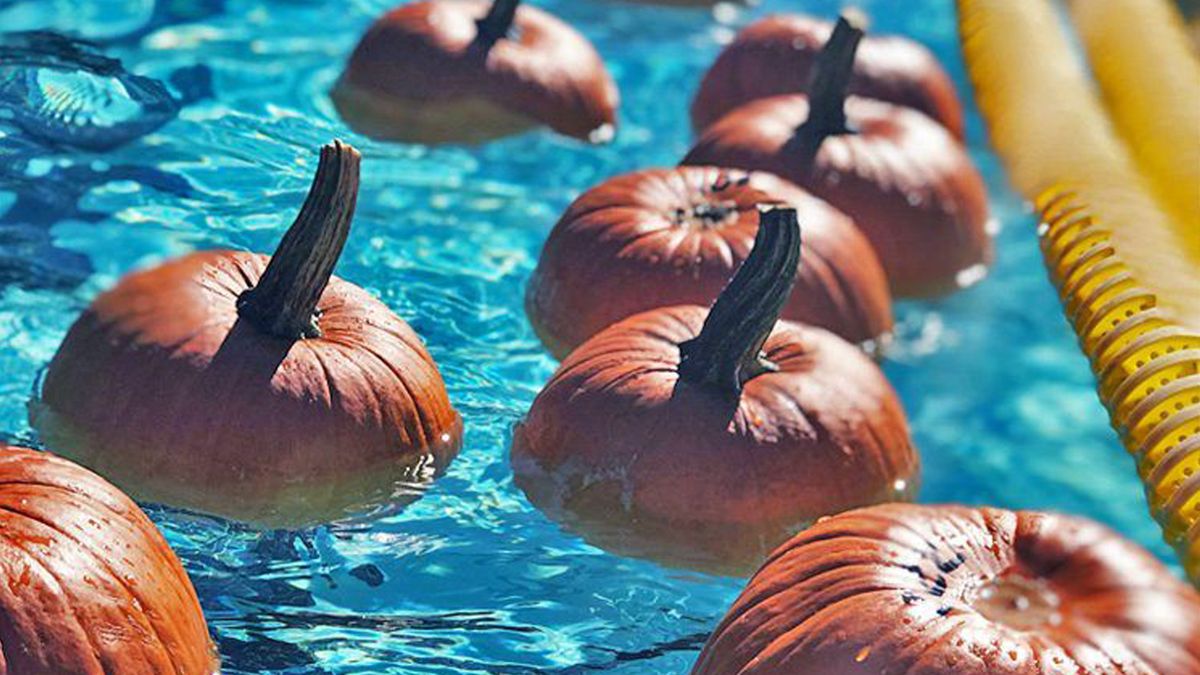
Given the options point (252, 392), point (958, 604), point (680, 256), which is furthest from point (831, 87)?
point (958, 604)

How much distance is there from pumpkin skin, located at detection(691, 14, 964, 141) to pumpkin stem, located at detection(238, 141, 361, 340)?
123 inches

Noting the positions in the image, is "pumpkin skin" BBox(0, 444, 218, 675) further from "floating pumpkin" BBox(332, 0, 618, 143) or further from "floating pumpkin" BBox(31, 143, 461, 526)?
"floating pumpkin" BBox(332, 0, 618, 143)

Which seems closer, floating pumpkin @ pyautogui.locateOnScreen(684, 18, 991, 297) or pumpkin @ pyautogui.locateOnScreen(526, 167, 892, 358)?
pumpkin @ pyautogui.locateOnScreen(526, 167, 892, 358)

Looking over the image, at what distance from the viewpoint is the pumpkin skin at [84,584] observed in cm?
318

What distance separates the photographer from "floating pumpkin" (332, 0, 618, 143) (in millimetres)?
6711

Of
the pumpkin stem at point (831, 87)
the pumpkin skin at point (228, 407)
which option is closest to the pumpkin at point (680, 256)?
the pumpkin stem at point (831, 87)

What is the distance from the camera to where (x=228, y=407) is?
4.29 meters

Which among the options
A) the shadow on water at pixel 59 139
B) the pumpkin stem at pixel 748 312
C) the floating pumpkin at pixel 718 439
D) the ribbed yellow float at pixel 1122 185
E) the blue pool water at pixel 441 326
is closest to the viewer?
the blue pool water at pixel 441 326

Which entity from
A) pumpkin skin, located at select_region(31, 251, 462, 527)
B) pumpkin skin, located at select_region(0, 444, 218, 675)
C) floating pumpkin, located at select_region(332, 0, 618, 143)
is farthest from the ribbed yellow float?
pumpkin skin, located at select_region(0, 444, 218, 675)

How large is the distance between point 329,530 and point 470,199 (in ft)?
7.19

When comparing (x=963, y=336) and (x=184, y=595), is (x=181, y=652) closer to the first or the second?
(x=184, y=595)

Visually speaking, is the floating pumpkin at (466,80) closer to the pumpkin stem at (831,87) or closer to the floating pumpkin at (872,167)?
the floating pumpkin at (872,167)

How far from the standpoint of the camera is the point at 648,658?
4.05m

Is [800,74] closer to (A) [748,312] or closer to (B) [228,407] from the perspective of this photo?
(A) [748,312]
